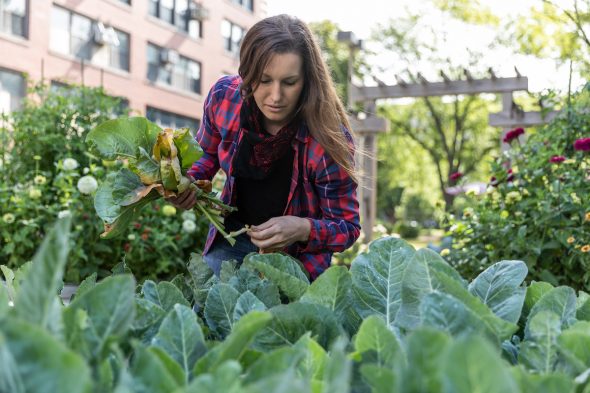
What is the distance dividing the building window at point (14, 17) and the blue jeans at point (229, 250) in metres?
17.5

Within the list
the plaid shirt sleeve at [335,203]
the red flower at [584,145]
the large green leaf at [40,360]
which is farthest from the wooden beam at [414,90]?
the large green leaf at [40,360]

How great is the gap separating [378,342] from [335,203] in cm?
181

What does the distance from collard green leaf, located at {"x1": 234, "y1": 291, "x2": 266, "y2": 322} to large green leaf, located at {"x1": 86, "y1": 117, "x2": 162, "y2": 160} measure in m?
0.88

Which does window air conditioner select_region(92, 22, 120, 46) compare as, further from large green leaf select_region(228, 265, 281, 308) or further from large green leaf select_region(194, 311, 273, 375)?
large green leaf select_region(194, 311, 273, 375)

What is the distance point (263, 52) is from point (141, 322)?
64.0 inches

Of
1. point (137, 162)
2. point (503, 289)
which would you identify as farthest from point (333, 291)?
point (137, 162)

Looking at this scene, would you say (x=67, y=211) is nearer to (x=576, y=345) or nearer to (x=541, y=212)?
(x=541, y=212)

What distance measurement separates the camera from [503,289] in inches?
37.8

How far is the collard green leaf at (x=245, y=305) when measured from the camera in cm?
89

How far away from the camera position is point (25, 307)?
23.7 inches

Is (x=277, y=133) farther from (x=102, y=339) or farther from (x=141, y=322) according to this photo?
(x=102, y=339)

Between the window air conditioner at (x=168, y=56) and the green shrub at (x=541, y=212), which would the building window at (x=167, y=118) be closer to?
the window air conditioner at (x=168, y=56)

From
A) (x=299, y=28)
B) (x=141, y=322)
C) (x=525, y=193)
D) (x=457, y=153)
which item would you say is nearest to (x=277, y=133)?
(x=299, y=28)

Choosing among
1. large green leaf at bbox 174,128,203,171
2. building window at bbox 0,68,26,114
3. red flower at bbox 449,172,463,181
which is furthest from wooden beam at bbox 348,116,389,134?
building window at bbox 0,68,26,114
